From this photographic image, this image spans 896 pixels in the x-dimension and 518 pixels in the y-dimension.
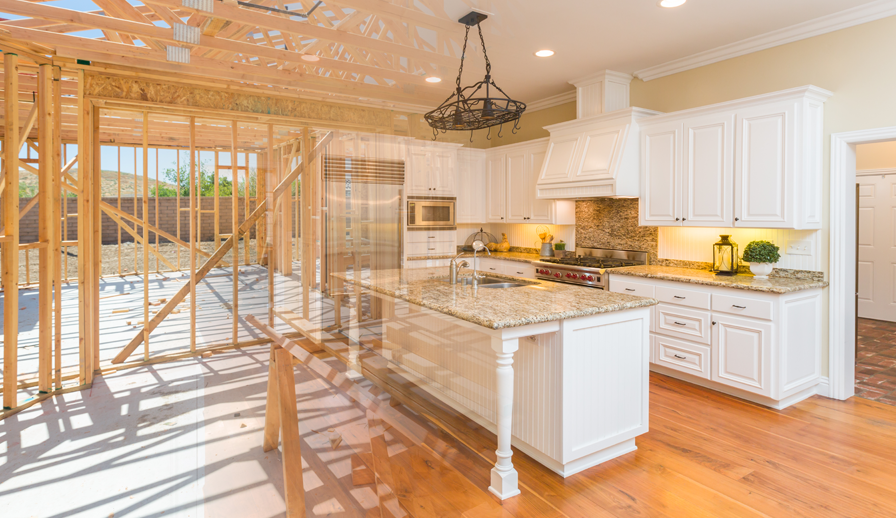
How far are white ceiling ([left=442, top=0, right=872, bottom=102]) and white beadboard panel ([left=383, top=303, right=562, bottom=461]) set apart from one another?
167 centimetres

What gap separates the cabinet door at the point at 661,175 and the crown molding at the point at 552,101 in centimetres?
122

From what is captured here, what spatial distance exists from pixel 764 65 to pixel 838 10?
558mm

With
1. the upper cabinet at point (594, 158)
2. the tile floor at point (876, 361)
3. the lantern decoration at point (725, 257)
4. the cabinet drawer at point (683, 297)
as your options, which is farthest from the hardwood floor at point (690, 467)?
the upper cabinet at point (594, 158)

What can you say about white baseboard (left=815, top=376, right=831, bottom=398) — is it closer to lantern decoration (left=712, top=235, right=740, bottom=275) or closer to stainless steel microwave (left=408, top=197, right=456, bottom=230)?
lantern decoration (left=712, top=235, right=740, bottom=275)

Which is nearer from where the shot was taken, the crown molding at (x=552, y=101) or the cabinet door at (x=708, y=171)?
the cabinet door at (x=708, y=171)

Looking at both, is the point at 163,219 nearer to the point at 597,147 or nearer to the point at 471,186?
the point at 471,186

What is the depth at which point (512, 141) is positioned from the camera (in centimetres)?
616

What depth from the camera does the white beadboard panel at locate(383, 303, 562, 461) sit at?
7.86 ft

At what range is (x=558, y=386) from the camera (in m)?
2.33

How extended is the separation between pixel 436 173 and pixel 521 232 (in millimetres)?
1437

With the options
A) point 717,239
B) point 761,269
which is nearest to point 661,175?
point 717,239

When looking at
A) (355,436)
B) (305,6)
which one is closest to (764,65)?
(305,6)

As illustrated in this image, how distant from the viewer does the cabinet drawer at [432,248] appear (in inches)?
207

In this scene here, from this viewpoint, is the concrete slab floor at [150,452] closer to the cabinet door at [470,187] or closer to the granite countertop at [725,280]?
the granite countertop at [725,280]
